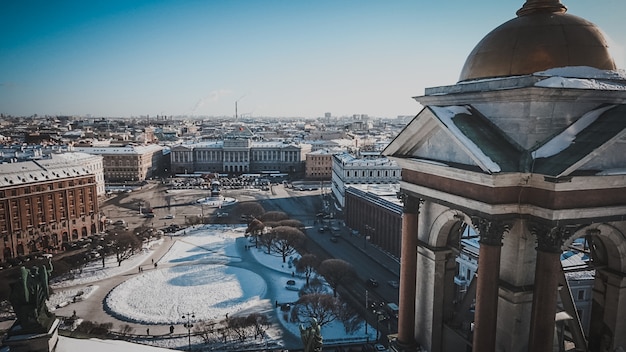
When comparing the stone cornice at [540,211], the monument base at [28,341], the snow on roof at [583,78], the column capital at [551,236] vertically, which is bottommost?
the monument base at [28,341]

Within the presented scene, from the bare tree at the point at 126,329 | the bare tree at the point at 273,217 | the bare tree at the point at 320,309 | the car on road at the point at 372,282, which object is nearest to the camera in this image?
the bare tree at the point at 126,329

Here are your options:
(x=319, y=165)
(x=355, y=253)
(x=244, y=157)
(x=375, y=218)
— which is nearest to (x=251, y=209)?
(x=375, y=218)

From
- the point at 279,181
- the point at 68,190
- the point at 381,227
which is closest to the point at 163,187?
the point at 279,181

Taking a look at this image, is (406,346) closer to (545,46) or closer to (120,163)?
(545,46)

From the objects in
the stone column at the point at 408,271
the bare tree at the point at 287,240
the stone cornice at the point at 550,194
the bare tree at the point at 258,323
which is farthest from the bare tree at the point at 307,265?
the stone cornice at the point at 550,194

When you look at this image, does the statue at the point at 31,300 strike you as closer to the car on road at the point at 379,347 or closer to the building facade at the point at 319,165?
the car on road at the point at 379,347

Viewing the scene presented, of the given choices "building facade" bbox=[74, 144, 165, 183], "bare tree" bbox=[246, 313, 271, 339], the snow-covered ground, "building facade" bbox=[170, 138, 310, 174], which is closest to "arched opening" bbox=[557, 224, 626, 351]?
the snow-covered ground
